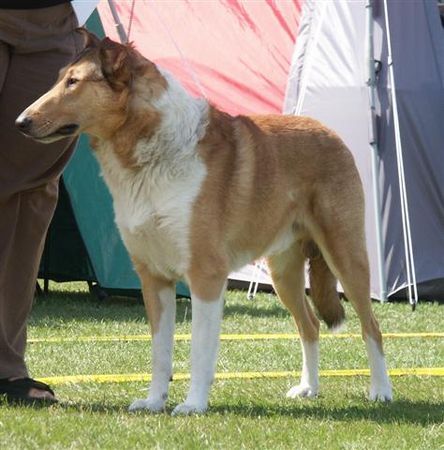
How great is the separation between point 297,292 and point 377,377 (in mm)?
597

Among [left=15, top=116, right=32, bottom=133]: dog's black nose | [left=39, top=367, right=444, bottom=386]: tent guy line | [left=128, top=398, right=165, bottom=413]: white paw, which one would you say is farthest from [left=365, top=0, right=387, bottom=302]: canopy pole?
[left=15, top=116, right=32, bottom=133]: dog's black nose

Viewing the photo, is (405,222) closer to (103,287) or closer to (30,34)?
(103,287)

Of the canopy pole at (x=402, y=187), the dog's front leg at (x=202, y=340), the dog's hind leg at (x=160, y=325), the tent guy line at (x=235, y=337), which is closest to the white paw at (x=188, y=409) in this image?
the dog's front leg at (x=202, y=340)

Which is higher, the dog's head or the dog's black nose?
the dog's head

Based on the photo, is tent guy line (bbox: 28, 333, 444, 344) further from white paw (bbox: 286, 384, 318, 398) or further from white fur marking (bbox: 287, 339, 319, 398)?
white paw (bbox: 286, 384, 318, 398)

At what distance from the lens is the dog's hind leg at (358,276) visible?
210 inches

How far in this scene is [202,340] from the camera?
186 inches

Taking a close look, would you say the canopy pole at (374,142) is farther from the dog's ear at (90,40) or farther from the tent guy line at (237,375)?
the dog's ear at (90,40)

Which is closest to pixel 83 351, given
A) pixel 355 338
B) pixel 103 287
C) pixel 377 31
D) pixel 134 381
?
pixel 134 381

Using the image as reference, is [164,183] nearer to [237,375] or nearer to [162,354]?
[162,354]

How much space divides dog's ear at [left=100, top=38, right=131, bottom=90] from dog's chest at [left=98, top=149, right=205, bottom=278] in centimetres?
38

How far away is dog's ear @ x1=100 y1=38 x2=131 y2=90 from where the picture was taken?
4.57 metres

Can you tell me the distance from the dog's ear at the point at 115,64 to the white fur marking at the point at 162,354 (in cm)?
92

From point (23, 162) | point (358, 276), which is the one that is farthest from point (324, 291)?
point (23, 162)
